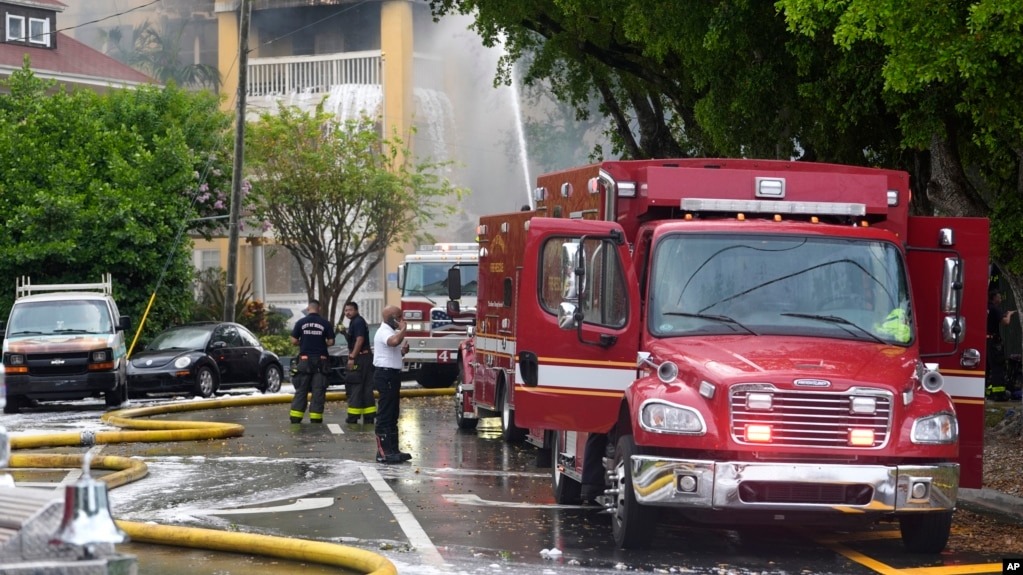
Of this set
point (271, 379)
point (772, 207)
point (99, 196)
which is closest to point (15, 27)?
point (99, 196)

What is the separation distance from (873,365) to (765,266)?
3.66ft

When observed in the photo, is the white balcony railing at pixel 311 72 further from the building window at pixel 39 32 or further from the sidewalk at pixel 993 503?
the sidewalk at pixel 993 503

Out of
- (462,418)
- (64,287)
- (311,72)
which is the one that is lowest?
(462,418)

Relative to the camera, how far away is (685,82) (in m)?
24.8

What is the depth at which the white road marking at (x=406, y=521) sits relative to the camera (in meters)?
10.5

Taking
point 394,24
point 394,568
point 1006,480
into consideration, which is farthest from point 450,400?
point 394,24

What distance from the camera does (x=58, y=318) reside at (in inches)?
1078

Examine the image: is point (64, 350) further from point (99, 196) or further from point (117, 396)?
point (99, 196)

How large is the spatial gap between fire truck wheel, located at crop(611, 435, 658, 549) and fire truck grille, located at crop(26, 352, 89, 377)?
56.9ft

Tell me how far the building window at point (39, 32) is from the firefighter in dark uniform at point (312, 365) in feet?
103

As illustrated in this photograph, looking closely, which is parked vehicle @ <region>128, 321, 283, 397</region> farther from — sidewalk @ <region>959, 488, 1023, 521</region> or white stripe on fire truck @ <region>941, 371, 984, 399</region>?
white stripe on fire truck @ <region>941, 371, 984, 399</region>

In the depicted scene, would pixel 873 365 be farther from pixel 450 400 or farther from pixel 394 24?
pixel 394 24

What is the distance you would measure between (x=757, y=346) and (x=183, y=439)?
10725 millimetres

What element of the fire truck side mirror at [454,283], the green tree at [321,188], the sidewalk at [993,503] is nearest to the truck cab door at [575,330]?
the sidewalk at [993,503]
